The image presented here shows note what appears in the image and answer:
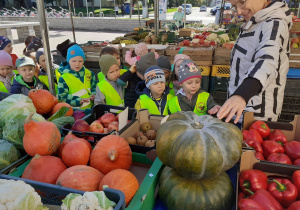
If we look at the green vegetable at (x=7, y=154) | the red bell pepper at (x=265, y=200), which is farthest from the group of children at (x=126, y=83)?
the green vegetable at (x=7, y=154)

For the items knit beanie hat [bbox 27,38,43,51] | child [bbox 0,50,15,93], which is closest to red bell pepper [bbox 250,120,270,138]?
child [bbox 0,50,15,93]

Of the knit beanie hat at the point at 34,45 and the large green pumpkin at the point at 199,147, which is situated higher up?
the knit beanie hat at the point at 34,45

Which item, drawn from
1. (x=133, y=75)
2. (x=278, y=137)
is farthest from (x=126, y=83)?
(x=278, y=137)

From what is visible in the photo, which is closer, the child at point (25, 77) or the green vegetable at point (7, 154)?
the green vegetable at point (7, 154)

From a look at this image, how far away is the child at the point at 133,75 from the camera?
3363 mm

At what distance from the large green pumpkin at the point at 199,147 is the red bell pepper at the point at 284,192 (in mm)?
394

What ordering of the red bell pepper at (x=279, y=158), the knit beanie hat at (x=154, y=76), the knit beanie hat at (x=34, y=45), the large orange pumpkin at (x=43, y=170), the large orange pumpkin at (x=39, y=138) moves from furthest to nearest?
the knit beanie hat at (x=34, y=45) < the knit beanie hat at (x=154, y=76) < the red bell pepper at (x=279, y=158) < the large orange pumpkin at (x=39, y=138) < the large orange pumpkin at (x=43, y=170)

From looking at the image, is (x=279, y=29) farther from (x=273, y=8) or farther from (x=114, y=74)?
(x=114, y=74)

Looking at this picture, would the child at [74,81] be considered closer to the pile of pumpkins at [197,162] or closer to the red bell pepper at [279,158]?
the pile of pumpkins at [197,162]

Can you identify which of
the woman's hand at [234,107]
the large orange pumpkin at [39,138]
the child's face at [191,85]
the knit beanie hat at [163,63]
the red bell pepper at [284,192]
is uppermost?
the woman's hand at [234,107]

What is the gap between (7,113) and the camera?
6.75ft

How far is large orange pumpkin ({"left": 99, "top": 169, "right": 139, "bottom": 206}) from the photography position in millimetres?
1317

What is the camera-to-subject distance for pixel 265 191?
1448 millimetres

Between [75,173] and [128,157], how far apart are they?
1.39 ft
